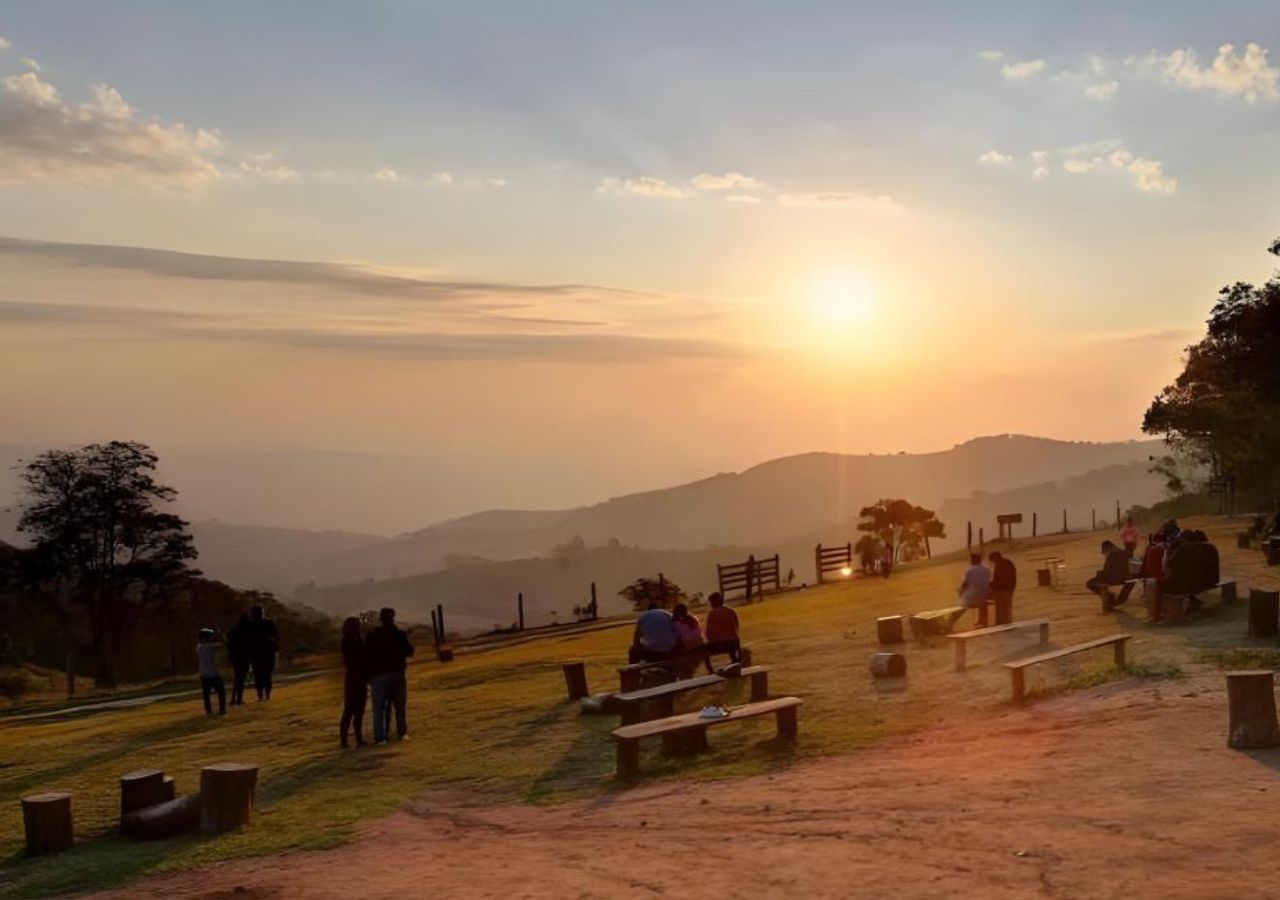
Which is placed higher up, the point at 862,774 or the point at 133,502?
the point at 133,502

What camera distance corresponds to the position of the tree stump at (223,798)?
12078mm

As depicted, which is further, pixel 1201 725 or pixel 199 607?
pixel 199 607

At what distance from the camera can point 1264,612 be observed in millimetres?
17656

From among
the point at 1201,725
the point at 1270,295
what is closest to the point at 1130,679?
the point at 1201,725

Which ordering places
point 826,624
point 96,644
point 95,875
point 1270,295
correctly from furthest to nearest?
point 96,644
point 1270,295
point 826,624
point 95,875

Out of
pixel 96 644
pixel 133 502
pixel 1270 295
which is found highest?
pixel 1270 295

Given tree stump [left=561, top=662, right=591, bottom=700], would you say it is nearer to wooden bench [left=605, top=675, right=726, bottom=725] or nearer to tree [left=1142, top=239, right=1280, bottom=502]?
wooden bench [left=605, top=675, right=726, bottom=725]

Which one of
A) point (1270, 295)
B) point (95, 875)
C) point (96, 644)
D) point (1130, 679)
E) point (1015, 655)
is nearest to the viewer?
point (95, 875)

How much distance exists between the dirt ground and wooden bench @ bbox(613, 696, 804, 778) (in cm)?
75

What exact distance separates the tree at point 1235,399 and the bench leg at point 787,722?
3495 cm

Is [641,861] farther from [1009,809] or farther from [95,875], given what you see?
[95,875]

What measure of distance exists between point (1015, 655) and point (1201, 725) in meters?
6.35

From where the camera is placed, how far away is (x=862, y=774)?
37.6 ft

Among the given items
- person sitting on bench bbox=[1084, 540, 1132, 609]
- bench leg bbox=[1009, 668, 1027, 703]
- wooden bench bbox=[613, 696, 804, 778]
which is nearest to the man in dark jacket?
wooden bench bbox=[613, 696, 804, 778]
